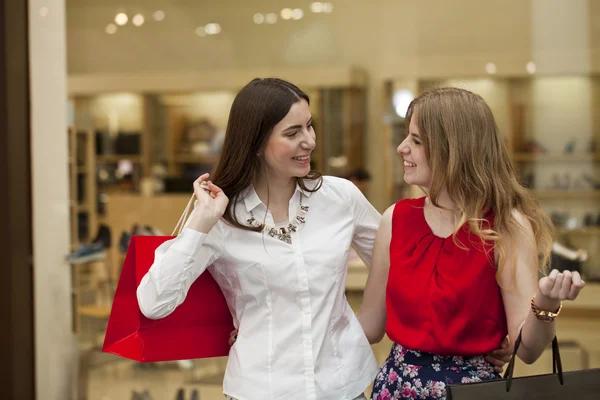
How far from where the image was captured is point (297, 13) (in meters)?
5.13

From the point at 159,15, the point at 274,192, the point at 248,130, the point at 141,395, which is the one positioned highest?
the point at 159,15

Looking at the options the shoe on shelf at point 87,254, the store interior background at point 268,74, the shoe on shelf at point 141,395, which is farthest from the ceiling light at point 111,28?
the shoe on shelf at point 141,395

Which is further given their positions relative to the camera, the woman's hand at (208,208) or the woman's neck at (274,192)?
the woman's neck at (274,192)

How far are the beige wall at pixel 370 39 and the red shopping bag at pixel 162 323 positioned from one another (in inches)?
102

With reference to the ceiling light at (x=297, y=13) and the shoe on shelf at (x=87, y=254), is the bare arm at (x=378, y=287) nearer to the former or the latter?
the shoe on shelf at (x=87, y=254)

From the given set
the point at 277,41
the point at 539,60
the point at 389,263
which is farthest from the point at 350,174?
the point at 389,263

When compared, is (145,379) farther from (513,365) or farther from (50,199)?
(513,365)

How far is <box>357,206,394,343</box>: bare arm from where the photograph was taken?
2301mm

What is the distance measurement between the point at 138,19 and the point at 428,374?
12.3 feet

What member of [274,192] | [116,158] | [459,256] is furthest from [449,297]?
[116,158]

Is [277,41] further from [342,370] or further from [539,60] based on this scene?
[342,370]

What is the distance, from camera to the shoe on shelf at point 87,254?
15.6 feet

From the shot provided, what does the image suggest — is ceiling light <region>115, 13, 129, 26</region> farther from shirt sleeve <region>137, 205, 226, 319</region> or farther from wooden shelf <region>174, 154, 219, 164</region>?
shirt sleeve <region>137, 205, 226, 319</region>

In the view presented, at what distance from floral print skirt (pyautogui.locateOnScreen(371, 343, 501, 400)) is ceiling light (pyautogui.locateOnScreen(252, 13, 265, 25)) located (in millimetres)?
3370
